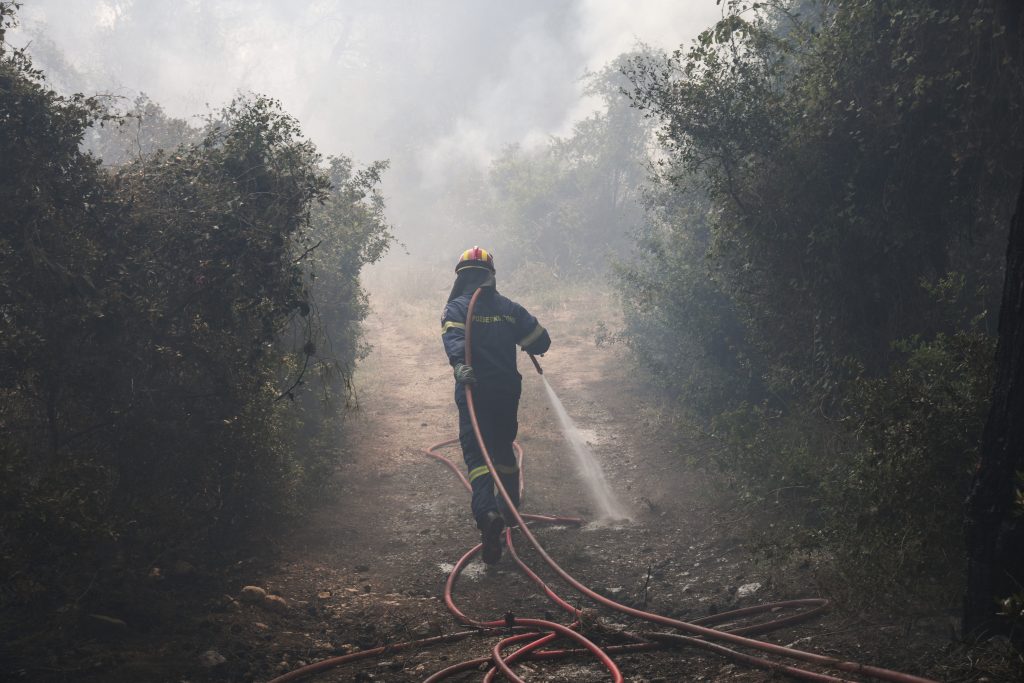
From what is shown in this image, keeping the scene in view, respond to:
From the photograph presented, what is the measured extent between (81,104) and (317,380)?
484cm

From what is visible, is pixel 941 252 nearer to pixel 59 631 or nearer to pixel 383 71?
pixel 59 631

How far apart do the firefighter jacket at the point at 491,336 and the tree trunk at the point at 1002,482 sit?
4.19 metres

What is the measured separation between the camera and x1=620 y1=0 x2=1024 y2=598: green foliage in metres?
4.02

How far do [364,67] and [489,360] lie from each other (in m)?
73.7

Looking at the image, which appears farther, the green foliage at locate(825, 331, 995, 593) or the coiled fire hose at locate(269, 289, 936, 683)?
the green foliage at locate(825, 331, 995, 593)

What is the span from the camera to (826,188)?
6.30 m

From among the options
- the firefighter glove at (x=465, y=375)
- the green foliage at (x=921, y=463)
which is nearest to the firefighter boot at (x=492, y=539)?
the firefighter glove at (x=465, y=375)

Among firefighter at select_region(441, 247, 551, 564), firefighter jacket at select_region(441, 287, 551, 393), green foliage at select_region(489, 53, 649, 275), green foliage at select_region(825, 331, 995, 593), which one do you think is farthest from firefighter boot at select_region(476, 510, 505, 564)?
green foliage at select_region(489, 53, 649, 275)

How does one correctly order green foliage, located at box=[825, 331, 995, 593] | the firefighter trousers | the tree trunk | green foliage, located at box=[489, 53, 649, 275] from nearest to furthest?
1. the tree trunk
2. green foliage, located at box=[825, 331, 995, 593]
3. the firefighter trousers
4. green foliage, located at box=[489, 53, 649, 275]

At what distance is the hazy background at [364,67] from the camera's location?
4731cm

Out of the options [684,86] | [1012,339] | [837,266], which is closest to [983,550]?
[1012,339]

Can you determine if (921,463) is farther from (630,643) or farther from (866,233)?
(866,233)

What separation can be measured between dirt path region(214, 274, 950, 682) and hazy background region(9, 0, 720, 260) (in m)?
30.9

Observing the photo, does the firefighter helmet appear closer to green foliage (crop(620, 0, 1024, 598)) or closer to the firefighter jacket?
the firefighter jacket
